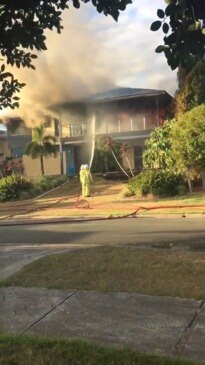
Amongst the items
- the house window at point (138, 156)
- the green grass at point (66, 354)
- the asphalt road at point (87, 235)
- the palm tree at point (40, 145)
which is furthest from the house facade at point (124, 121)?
the green grass at point (66, 354)

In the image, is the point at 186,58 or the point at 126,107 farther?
the point at 126,107

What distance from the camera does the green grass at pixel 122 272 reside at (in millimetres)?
5977

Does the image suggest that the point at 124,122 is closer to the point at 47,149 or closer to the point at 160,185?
the point at 47,149

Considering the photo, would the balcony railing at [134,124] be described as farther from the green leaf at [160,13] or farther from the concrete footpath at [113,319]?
the green leaf at [160,13]

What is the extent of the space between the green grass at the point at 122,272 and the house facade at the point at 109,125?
844 inches

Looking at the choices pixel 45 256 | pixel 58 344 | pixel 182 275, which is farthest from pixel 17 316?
pixel 45 256

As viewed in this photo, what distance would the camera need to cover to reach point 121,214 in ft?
53.1

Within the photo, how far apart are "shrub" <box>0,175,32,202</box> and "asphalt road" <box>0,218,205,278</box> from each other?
8.93 meters

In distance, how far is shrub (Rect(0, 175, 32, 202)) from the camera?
80.3ft

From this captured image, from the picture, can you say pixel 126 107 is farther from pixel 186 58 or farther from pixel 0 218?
pixel 186 58

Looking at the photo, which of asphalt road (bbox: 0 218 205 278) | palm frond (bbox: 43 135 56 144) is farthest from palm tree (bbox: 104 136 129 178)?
asphalt road (bbox: 0 218 205 278)

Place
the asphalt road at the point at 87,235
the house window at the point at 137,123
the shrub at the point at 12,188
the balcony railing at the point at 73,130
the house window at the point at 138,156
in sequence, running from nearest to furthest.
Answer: the asphalt road at the point at 87,235, the shrub at the point at 12,188, the balcony railing at the point at 73,130, the house window at the point at 137,123, the house window at the point at 138,156

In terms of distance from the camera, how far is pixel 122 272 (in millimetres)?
6703

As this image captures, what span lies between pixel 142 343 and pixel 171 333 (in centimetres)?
32
